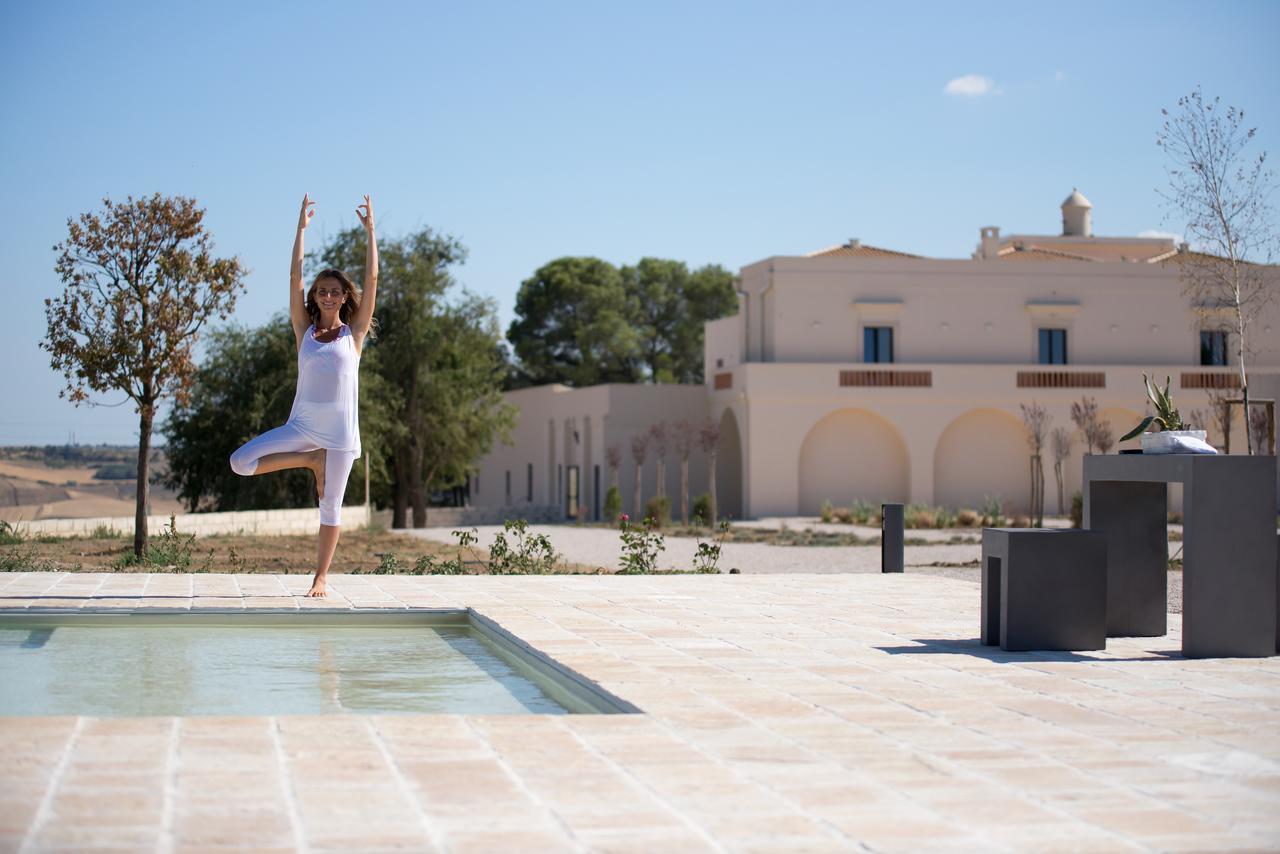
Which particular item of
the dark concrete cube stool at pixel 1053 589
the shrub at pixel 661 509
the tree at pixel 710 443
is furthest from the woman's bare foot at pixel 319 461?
the tree at pixel 710 443

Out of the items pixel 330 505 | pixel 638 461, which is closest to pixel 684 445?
pixel 638 461

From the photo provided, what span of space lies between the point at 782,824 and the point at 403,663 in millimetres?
3971

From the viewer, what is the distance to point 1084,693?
6.23 meters

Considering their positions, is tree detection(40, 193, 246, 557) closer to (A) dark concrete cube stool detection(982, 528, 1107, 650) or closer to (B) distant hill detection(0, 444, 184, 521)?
(A) dark concrete cube stool detection(982, 528, 1107, 650)

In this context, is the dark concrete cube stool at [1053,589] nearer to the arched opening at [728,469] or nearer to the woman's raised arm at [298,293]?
the woman's raised arm at [298,293]

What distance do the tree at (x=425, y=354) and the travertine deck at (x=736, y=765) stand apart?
33.7 m

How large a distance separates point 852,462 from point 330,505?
109 feet

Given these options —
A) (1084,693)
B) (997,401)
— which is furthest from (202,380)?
(1084,693)

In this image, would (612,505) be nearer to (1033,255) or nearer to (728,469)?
(728,469)

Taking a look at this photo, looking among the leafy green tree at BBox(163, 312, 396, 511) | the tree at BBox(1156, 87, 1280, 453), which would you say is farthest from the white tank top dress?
the leafy green tree at BBox(163, 312, 396, 511)

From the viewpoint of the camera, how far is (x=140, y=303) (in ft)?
61.9

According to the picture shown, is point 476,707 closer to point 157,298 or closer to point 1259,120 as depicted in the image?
point 157,298

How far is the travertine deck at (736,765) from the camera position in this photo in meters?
3.78

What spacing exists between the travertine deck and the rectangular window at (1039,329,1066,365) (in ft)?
123
